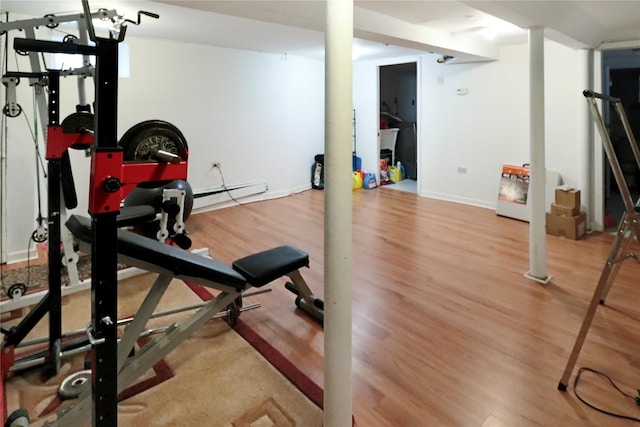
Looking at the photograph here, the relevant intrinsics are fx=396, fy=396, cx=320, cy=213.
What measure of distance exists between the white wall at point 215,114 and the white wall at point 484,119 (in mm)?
1332

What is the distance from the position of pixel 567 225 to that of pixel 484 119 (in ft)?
6.10

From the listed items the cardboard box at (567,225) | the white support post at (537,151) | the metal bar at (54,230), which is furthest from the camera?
the cardboard box at (567,225)

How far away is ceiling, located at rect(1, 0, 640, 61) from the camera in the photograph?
264 centimetres

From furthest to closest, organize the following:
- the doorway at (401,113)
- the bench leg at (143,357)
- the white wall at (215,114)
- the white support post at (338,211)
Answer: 1. the doorway at (401,113)
2. the white wall at (215,114)
3. the bench leg at (143,357)
4. the white support post at (338,211)

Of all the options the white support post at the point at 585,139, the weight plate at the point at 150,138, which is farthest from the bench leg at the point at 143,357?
the white support post at the point at 585,139

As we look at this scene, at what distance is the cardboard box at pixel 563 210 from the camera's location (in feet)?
13.3

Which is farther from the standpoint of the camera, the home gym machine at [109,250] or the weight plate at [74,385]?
the weight plate at [74,385]

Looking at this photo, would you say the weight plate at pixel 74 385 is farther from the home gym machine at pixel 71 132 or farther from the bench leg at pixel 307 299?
the bench leg at pixel 307 299

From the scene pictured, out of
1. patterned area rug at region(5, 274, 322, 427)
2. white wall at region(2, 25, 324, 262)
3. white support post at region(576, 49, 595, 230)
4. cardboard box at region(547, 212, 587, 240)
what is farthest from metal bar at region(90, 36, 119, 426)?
white support post at region(576, 49, 595, 230)

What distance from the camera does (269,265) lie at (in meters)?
2.25

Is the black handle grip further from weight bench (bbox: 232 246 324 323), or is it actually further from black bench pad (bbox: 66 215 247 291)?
weight bench (bbox: 232 246 324 323)

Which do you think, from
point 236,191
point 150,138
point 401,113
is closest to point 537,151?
point 150,138

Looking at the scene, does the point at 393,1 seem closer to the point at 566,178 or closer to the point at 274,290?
the point at 274,290

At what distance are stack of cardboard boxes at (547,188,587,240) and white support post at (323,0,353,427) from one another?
3551mm
